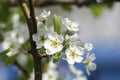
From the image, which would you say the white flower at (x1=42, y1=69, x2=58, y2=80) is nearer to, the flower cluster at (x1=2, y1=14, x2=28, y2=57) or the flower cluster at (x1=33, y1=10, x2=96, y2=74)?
the flower cluster at (x1=2, y1=14, x2=28, y2=57)

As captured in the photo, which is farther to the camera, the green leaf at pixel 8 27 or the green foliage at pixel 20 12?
the green foliage at pixel 20 12

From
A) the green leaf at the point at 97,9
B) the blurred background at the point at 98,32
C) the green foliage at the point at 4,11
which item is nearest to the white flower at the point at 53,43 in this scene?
the blurred background at the point at 98,32

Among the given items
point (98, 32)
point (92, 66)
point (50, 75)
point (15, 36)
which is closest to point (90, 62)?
point (92, 66)

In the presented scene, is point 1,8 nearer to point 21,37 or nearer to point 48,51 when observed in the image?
point 21,37

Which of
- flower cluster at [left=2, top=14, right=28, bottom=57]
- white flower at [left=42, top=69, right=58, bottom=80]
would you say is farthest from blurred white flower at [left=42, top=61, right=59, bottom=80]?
flower cluster at [left=2, top=14, right=28, bottom=57]

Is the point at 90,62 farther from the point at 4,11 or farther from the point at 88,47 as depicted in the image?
the point at 4,11

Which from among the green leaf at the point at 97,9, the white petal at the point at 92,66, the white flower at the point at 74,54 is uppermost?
the white flower at the point at 74,54

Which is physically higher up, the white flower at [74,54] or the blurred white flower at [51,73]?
the white flower at [74,54]

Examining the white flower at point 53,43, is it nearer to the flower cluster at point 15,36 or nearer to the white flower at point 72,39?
the white flower at point 72,39
